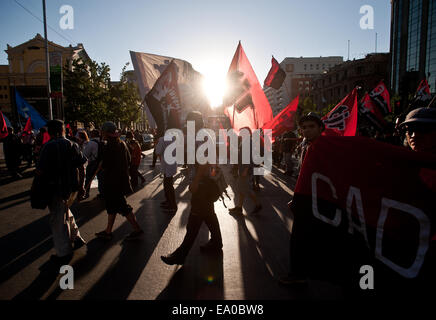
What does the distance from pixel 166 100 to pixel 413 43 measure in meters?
61.0

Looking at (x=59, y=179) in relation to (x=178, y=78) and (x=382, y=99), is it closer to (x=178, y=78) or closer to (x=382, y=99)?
(x=178, y=78)

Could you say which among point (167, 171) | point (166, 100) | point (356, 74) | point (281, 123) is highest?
point (356, 74)

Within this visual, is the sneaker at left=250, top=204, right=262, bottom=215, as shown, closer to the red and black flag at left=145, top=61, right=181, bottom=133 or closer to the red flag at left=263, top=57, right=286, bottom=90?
the red and black flag at left=145, top=61, right=181, bottom=133

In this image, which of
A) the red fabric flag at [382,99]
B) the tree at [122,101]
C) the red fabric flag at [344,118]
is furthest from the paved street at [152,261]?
the tree at [122,101]

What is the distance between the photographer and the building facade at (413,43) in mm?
45625

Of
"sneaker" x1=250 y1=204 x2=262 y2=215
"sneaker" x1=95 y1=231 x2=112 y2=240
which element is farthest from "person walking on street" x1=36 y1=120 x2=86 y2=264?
"sneaker" x1=250 y1=204 x2=262 y2=215

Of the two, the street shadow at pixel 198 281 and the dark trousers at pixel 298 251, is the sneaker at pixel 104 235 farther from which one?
the dark trousers at pixel 298 251

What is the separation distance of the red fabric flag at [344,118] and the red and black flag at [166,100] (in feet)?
10.7

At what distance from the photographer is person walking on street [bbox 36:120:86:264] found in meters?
3.51

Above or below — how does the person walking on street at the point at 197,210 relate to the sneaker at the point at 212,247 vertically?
above

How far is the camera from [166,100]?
5.90 m

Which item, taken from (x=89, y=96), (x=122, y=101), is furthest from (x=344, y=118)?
(x=122, y=101)

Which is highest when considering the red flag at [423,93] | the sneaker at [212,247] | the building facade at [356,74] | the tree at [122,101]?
the building facade at [356,74]

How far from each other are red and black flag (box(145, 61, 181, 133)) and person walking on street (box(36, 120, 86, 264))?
7.28 ft
